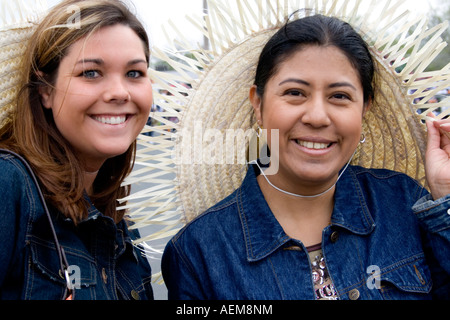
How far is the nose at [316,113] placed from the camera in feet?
5.15

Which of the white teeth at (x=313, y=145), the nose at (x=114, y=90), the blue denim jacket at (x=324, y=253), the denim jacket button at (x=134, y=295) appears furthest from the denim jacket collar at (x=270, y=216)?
the nose at (x=114, y=90)

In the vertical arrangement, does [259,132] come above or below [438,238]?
above

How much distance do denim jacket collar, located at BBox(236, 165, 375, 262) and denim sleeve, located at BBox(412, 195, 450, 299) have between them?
0.64ft

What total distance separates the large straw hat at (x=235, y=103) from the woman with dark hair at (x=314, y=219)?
0.14m

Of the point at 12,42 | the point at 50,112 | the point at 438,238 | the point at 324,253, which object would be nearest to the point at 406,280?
the point at 438,238

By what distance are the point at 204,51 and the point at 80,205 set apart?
0.86 m

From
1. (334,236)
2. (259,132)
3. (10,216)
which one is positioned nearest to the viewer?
(10,216)

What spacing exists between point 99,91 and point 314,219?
3.04ft

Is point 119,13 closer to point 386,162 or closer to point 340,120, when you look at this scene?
point 340,120

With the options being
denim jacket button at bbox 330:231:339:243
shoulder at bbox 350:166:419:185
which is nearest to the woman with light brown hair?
denim jacket button at bbox 330:231:339:243

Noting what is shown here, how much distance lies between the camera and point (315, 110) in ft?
5.16

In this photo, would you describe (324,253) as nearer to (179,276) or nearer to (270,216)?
(270,216)

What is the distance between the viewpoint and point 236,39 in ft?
6.39
